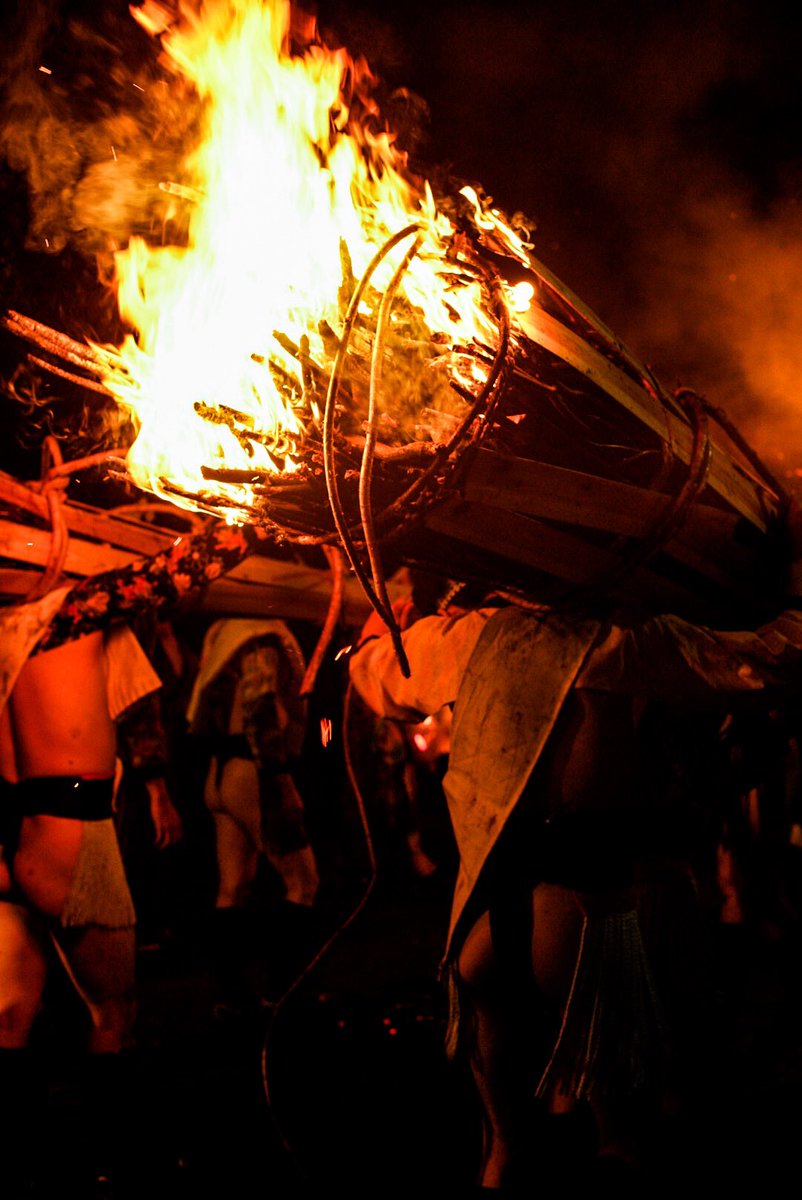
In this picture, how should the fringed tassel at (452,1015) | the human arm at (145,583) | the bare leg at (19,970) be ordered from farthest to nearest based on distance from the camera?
the human arm at (145,583)
the bare leg at (19,970)
the fringed tassel at (452,1015)

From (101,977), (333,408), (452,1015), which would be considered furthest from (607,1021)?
(101,977)

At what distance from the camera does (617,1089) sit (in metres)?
2.63

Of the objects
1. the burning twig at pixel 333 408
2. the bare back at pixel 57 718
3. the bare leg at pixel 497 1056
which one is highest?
the burning twig at pixel 333 408

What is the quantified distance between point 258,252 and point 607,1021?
2.75m

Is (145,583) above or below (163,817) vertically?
above

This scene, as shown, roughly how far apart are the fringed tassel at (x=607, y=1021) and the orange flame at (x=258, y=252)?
1.99 metres

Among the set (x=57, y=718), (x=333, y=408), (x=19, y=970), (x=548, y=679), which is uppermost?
(x=333, y=408)

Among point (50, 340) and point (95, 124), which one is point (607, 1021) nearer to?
point (50, 340)

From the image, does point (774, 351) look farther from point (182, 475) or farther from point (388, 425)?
point (182, 475)

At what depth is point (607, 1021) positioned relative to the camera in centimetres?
266

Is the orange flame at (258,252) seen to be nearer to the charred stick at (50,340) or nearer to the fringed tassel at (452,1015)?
the charred stick at (50,340)

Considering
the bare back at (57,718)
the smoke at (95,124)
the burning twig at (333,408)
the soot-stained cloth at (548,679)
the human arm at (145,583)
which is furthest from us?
the bare back at (57,718)

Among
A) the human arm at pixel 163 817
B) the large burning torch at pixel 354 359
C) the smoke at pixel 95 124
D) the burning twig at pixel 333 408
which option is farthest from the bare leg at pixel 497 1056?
the smoke at pixel 95 124

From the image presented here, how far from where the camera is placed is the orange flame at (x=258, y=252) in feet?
6.98
